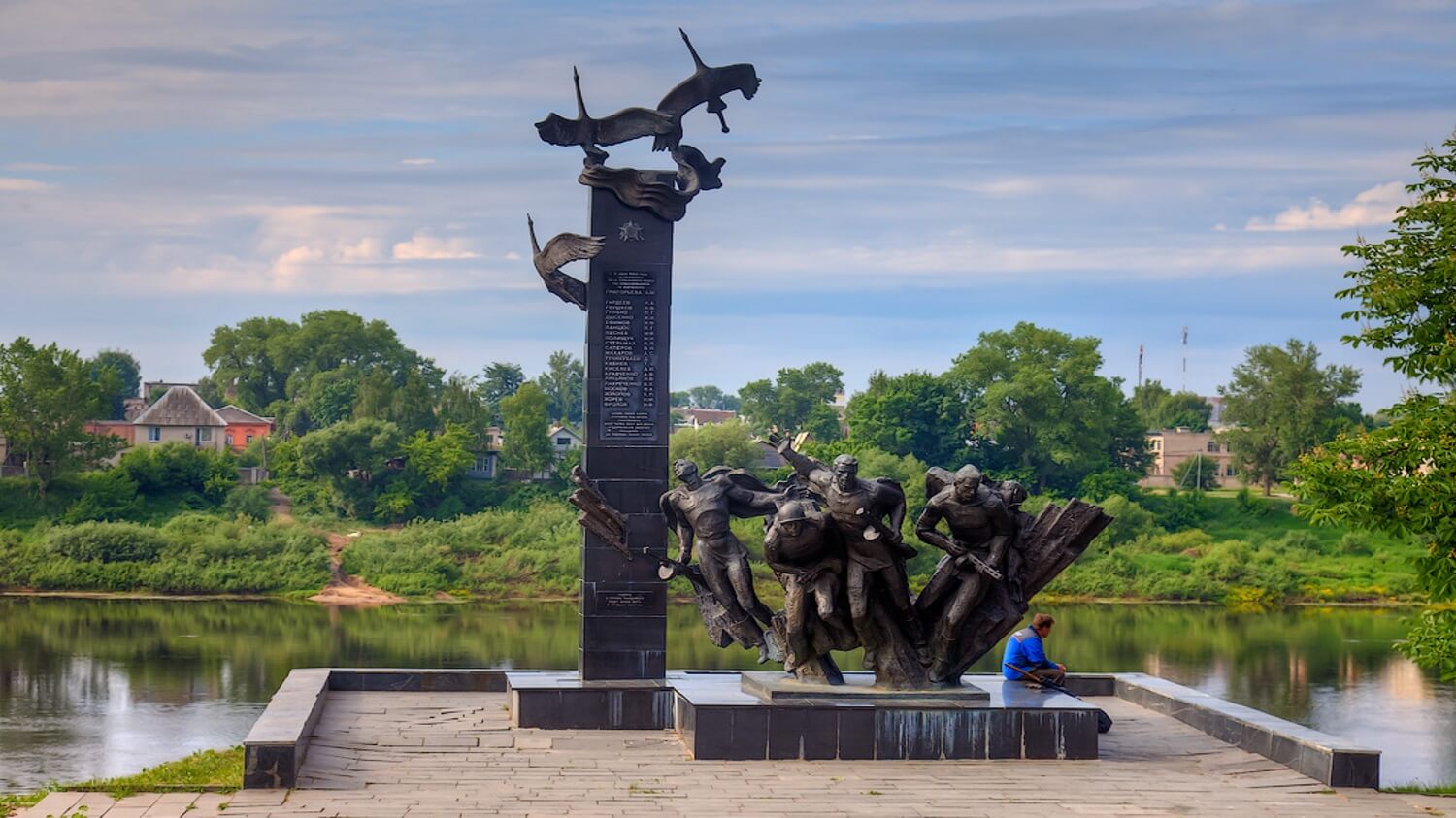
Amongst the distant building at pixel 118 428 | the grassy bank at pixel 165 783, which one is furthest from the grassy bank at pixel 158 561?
the grassy bank at pixel 165 783

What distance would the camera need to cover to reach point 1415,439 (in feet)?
45.8

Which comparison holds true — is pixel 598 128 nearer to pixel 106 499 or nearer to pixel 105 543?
pixel 105 543

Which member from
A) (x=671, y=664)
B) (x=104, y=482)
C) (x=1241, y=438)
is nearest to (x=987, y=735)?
(x=671, y=664)

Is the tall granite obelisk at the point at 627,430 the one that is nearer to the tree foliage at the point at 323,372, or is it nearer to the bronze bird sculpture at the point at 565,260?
the bronze bird sculpture at the point at 565,260

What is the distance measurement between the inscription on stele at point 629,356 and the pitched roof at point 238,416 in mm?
46549

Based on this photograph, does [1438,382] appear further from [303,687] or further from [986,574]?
[303,687]

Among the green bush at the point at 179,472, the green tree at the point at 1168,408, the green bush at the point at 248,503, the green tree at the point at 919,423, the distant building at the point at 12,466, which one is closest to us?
the green bush at the point at 248,503

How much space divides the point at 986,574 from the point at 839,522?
1.15 meters

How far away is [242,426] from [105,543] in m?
21.5

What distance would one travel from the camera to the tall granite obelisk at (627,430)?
595 inches

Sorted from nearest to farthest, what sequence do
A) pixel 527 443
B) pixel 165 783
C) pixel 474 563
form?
pixel 165 783 < pixel 474 563 < pixel 527 443

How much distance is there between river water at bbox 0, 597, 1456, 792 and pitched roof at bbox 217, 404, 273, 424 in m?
23.2

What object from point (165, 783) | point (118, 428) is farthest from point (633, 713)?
point (118, 428)

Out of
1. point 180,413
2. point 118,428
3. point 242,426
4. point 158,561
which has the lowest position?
point 158,561
